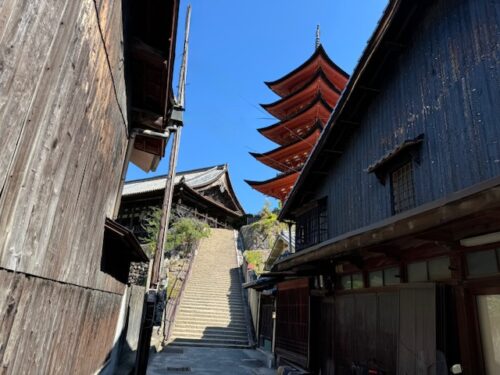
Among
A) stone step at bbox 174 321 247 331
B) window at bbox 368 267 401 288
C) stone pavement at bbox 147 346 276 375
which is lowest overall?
stone pavement at bbox 147 346 276 375

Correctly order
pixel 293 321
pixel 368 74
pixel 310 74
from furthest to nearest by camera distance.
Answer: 1. pixel 310 74
2. pixel 293 321
3. pixel 368 74

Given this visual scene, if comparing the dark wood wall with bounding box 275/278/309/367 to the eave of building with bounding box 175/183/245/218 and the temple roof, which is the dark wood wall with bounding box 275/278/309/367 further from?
the temple roof

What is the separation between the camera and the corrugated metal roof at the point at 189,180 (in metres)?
37.2

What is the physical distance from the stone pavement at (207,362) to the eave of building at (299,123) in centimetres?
1523

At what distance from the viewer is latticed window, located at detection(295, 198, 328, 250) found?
11.4 meters

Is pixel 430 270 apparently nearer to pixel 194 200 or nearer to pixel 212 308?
pixel 212 308

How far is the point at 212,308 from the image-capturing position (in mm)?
19797

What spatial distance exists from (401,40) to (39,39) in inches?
310

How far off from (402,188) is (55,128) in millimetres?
6755

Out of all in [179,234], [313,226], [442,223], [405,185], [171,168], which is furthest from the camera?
[179,234]

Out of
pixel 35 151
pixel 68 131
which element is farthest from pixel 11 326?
pixel 68 131

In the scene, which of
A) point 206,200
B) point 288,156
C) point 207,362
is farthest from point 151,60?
point 206,200

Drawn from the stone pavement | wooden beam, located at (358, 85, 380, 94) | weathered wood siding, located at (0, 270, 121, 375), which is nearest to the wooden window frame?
wooden beam, located at (358, 85, 380, 94)

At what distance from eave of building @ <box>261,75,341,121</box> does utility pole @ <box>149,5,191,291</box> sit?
16.7m
